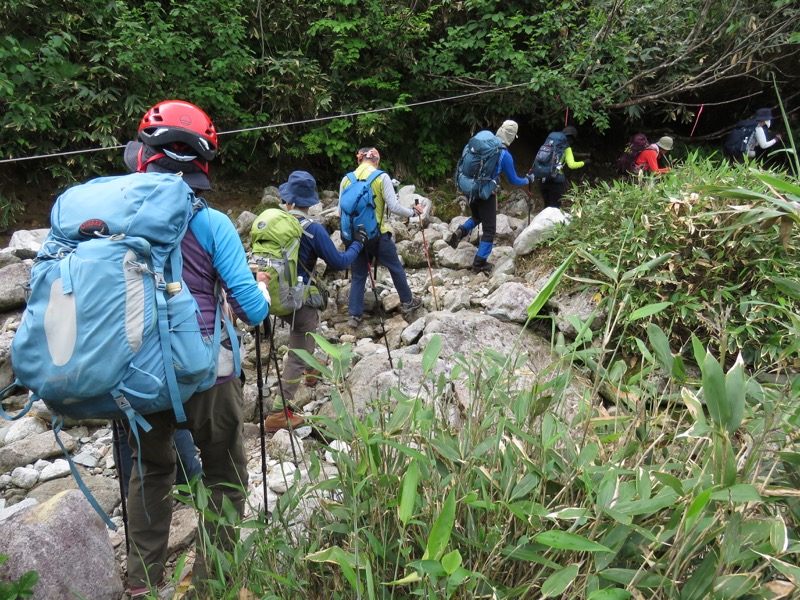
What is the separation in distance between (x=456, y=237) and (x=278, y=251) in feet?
14.5

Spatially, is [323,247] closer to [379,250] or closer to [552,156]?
[379,250]

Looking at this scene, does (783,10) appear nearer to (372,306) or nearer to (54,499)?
(372,306)

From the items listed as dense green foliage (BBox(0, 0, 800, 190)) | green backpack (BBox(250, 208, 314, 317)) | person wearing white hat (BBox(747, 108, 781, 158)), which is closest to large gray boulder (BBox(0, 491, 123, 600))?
green backpack (BBox(250, 208, 314, 317))

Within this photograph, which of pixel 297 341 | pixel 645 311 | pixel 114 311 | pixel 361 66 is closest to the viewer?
pixel 645 311

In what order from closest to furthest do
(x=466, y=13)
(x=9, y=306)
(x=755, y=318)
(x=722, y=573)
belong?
(x=722, y=573) < (x=755, y=318) < (x=9, y=306) < (x=466, y=13)

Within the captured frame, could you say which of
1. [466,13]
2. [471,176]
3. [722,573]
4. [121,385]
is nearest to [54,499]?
[121,385]

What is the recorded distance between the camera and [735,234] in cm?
412

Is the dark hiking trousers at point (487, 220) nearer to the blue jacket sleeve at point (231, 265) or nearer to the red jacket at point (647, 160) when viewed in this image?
the red jacket at point (647, 160)

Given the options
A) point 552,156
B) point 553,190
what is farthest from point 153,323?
point 553,190

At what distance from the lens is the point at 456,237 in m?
8.30

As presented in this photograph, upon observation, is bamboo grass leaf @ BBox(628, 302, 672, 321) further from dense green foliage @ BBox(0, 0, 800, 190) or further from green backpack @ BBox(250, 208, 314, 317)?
dense green foliage @ BBox(0, 0, 800, 190)

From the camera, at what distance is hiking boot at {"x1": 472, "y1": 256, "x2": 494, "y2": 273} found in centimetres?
760

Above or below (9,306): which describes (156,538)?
above

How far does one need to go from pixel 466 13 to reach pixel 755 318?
8.90 metres
